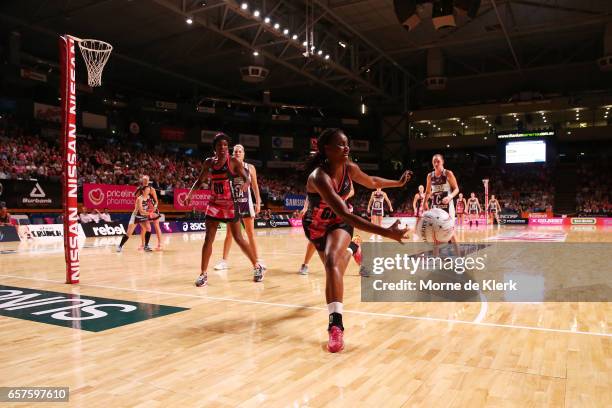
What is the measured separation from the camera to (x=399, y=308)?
5.33 meters

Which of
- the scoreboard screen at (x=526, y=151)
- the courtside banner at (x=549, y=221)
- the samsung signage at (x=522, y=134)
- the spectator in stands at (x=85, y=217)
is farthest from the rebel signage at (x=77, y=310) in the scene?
the samsung signage at (x=522, y=134)

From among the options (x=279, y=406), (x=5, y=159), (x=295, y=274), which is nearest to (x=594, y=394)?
(x=279, y=406)

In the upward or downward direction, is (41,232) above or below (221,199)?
below

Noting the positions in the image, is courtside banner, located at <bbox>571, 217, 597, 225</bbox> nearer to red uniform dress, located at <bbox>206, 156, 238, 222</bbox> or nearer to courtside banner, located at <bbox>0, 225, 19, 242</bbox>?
red uniform dress, located at <bbox>206, 156, 238, 222</bbox>

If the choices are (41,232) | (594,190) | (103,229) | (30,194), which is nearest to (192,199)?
(103,229)

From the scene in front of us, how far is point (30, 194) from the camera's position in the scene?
64.2 ft

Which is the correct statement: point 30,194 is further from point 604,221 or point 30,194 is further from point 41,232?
point 604,221

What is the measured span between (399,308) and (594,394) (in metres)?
2.60

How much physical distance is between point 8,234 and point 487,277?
16593 millimetres

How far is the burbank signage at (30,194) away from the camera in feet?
62.0

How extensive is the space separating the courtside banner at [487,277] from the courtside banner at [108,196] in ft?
49.6

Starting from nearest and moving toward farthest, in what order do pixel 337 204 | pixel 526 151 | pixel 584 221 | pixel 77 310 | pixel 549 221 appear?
1. pixel 337 204
2. pixel 77 310
3. pixel 584 221
4. pixel 549 221
5. pixel 526 151

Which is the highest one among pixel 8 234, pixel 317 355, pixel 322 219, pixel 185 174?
pixel 185 174

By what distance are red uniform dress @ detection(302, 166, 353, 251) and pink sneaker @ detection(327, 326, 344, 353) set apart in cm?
84
